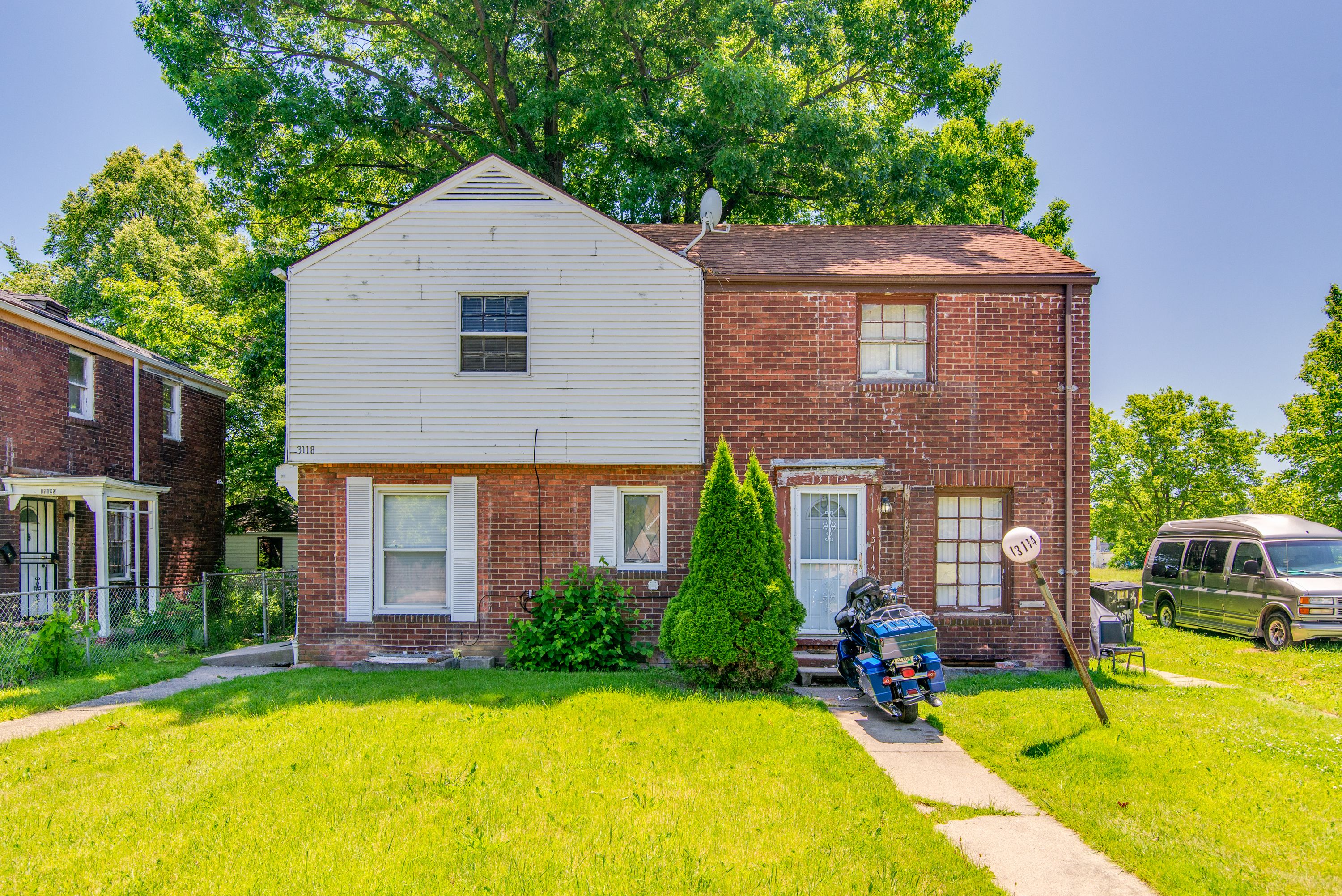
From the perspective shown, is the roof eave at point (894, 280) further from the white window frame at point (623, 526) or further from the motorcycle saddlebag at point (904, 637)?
the motorcycle saddlebag at point (904, 637)

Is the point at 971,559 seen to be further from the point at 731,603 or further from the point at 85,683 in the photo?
the point at 85,683

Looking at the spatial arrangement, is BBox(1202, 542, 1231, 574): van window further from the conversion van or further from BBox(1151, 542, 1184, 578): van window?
BBox(1151, 542, 1184, 578): van window

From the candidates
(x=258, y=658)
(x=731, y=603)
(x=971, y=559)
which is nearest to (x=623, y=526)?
(x=731, y=603)

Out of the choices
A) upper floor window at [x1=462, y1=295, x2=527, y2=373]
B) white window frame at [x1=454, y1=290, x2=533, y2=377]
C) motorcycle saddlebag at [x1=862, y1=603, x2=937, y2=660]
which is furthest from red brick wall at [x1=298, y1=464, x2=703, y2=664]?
motorcycle saddlebag at [x1=862, y1=603, x2=937, y2=660]

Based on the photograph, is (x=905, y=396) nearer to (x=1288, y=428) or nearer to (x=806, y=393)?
(x=806, y=393)

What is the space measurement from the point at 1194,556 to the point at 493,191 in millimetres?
14887

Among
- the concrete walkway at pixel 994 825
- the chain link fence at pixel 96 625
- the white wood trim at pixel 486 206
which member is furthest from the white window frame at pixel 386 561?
the concrete walkway at pixel 994 825

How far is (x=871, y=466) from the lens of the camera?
10539mm

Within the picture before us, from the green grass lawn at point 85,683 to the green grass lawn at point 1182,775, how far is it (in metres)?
9.46

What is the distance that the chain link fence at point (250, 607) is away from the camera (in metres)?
13.6

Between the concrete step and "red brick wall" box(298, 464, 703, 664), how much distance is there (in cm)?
67

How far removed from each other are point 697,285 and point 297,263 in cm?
552

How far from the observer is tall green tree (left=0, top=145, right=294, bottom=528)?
18938 mm

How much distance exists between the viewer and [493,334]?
10.8m
